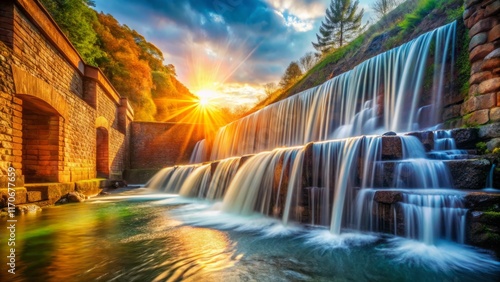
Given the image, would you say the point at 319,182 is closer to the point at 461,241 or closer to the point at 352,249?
the point at 352,249

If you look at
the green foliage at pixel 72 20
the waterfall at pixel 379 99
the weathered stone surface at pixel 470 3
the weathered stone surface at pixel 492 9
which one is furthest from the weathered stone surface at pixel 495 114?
the green foliage at pixel 72 20

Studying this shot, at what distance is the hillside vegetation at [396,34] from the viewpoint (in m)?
7.75

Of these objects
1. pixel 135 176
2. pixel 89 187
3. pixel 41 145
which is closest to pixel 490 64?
pixel 41 145

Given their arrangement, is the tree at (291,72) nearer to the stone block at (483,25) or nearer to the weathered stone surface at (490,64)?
the stone block at (483,25)

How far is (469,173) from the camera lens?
10.3 ft

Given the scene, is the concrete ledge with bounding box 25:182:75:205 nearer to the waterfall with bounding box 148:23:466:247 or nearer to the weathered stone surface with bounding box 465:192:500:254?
the waterfall with bounding box 148:23:466:247

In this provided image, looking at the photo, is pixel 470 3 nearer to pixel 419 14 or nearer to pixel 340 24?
pixel 419 14

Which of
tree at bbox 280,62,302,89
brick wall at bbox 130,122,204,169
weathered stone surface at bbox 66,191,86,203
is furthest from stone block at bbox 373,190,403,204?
tree at bbox 280,62,302,89

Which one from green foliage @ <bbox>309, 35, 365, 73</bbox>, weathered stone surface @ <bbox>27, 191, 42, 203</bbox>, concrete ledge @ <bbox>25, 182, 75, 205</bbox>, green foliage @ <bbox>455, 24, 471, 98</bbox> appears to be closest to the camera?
green foliage @ <bbox>455, 24, 471, 98</bbox>

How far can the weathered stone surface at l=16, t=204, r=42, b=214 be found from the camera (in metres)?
5.24

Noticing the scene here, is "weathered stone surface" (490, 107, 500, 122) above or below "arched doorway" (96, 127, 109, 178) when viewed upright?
above

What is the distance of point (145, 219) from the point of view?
5.08m

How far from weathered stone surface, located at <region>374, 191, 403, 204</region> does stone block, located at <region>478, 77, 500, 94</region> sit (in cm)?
335

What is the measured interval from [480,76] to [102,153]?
50.8ft
